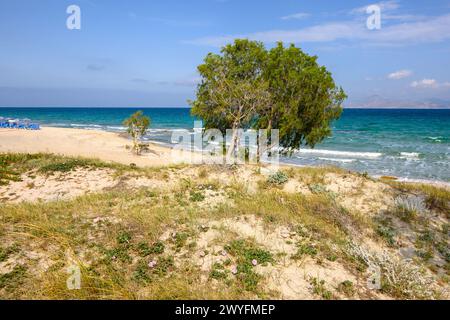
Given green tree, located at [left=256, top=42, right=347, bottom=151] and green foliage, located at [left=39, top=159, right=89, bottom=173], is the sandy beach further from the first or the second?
green tree, located at [left=256, top=42, right=347, bottom=151]

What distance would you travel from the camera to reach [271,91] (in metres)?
17.9

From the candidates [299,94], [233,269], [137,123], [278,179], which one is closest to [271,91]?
[299,94]

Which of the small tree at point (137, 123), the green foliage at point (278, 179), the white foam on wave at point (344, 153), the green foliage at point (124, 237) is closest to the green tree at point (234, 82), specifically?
the green foliage at point (278, 179)

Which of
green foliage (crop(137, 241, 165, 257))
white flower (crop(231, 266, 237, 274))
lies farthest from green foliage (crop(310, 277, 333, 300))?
green foliage (crop(137, 241, 165, 257))

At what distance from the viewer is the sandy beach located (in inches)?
1188

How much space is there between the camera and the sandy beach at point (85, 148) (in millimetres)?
30183

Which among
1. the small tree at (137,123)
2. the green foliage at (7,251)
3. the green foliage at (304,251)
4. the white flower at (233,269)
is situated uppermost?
the small tree at (137,123)

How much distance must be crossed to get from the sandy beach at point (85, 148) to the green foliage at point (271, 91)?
485 inches

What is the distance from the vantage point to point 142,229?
8.09 metres

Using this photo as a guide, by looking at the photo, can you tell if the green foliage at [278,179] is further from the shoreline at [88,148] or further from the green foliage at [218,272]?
the shoreline at [88,148]
